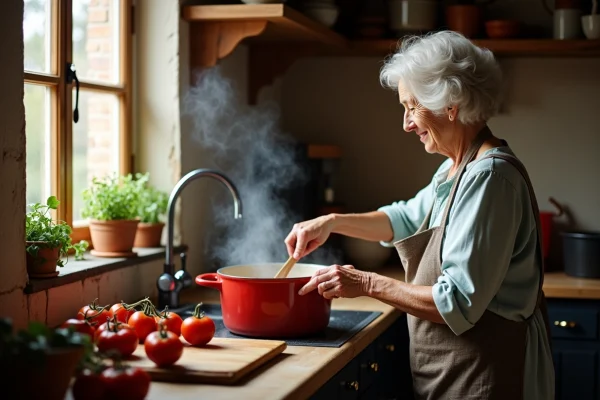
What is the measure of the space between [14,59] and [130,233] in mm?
776

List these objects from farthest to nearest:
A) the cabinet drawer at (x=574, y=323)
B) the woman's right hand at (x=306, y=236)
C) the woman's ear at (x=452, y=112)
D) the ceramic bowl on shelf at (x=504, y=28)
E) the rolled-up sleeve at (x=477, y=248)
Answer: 1. the ceramic bowl on shelf at (x=504, y=28)
2. the cabinet drawer at (x=574, y=323)
3. the woman's right hand at (x=306, y=236)
4. the woman's ear at (x=452, y=112)
5. the rolled-up sleeve at (x=477, y=248)

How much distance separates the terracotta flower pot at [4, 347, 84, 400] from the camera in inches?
51.8

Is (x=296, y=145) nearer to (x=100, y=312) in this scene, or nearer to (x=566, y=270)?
(x=566, y=270)

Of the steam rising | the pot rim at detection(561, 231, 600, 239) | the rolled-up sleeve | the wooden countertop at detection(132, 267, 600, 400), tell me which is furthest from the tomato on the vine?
the pot rim at detection(561, 231, 600, 239)

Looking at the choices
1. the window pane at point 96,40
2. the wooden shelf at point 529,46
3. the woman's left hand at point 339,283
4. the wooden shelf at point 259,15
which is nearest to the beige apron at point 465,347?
the woman's left hand at point 339,283

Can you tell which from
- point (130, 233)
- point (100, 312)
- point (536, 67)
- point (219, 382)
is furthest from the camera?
point (536, 67)

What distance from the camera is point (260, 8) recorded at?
2.76 metres

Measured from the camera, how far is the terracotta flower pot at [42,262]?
2.06 m

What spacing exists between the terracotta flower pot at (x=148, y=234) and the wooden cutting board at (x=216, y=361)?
0.80 meters

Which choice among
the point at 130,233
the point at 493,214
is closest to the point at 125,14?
the point at 130,233

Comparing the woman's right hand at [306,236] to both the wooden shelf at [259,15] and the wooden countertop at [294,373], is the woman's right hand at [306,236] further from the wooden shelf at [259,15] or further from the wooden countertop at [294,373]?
the wooden shelf at [259,15]

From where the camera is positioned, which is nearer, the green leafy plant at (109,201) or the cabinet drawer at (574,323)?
the green leafy plant at (109,201)

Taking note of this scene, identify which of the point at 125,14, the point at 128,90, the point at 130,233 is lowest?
the point at 130,233

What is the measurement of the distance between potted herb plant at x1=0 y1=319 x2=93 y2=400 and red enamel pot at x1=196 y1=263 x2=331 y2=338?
747 mm
